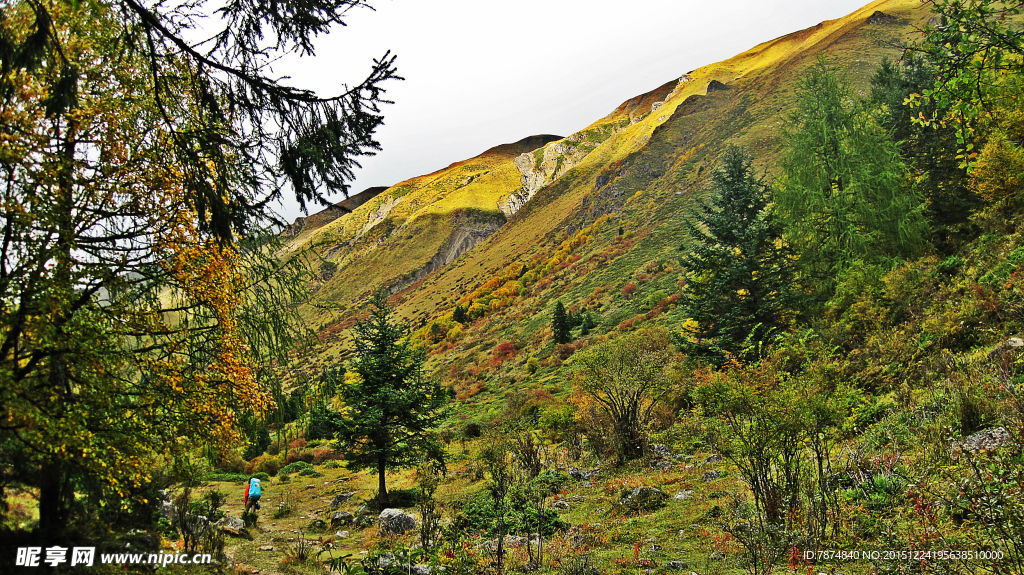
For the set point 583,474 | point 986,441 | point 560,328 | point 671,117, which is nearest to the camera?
point 986,441

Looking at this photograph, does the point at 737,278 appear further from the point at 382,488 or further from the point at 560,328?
the point at 560,328

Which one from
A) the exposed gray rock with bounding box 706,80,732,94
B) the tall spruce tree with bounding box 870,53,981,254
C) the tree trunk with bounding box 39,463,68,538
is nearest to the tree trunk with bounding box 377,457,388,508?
the tree trunk with bounding box 39,463,68,538

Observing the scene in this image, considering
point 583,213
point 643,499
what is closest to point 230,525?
point 643,499

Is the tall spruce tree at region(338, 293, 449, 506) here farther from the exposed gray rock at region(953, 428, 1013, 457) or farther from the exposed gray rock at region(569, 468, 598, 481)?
the exposed gray rock at region(953, 428, 1013, 457)

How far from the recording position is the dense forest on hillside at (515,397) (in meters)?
3.87

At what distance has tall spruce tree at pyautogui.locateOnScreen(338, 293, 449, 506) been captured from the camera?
14695 millimetres

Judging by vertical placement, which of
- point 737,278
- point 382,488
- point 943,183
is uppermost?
point 943,183

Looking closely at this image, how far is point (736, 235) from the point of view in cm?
1819

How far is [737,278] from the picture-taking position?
17.5m

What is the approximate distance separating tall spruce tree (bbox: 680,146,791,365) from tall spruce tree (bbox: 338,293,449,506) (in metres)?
11.1

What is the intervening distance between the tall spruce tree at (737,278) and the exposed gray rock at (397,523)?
40.9 ft

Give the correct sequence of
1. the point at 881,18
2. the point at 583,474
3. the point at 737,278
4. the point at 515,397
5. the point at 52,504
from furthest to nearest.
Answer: the point at 881,18, the point at 515,397, the point at 737,278, the point at 583,474, the point at 52,504

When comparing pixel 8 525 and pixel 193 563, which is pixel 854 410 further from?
pixel 8 525

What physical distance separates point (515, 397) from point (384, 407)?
41.5 ft
